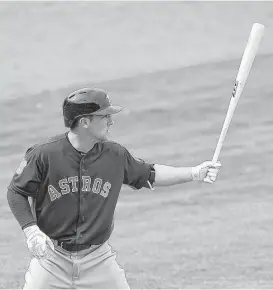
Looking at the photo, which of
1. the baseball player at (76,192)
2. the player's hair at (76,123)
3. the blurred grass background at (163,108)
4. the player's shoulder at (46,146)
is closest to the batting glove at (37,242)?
the baseball player at (76,192)

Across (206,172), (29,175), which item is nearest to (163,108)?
(206,172)

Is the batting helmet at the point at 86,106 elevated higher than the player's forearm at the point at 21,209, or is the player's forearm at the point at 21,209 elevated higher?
the batting helmet at the point at 86,106

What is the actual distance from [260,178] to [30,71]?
4858 mm

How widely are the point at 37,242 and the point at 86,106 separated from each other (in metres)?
0.72

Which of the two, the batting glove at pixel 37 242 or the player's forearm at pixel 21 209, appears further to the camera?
the player's forearm at pixel 21 209

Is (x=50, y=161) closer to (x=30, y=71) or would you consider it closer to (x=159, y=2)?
(x=30, y=71)

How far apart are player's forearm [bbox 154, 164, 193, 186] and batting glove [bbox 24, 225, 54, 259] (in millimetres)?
721

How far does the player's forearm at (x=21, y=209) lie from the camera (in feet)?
15.5

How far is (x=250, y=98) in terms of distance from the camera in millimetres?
14148

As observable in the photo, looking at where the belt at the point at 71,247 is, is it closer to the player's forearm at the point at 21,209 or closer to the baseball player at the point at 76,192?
the baseball player at the point at 76,192

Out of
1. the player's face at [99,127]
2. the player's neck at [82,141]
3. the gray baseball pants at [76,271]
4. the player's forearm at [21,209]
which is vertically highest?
the player's face at [99,127]

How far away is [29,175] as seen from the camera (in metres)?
4.73

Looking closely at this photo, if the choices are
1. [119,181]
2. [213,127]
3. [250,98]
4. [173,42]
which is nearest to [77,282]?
[119,181]

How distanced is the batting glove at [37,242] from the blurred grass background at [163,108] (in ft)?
11.8
